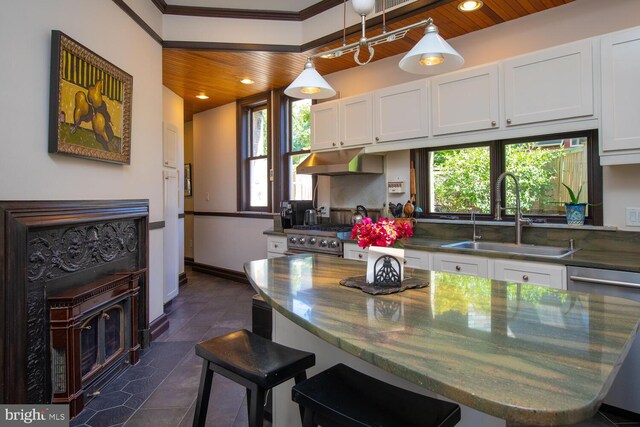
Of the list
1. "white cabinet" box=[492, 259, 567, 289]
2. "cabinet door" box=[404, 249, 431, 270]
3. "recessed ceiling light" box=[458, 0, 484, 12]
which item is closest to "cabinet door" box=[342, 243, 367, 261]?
"cabinet door" box=[404, 249, 431, 270]

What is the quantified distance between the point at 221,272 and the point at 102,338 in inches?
131

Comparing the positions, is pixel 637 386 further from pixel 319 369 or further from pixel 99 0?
pixel 99 0

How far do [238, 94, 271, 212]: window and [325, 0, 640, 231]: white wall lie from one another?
7.07 feet

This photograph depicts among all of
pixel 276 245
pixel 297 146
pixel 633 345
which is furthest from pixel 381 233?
pixel 297 146

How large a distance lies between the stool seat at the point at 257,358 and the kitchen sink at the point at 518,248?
174 cm

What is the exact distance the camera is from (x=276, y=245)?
4.23m

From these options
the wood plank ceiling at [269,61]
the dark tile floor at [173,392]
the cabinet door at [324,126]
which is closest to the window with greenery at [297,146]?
the wood plank ceiling at [269,61]

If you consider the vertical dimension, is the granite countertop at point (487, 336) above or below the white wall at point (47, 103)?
below

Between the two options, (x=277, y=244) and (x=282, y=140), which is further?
(x=282, y=140)

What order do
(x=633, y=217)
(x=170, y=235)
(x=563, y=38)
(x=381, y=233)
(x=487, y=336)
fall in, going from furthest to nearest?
(x=170, y=235) → (x=563, y=38) → (x=633, y=217) → (x=381, y=233) → (x=487, y=336)

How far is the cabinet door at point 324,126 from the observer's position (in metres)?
3.92

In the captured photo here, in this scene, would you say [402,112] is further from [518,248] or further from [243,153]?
[243,153]

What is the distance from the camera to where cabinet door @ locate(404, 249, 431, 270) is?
2.83 meters

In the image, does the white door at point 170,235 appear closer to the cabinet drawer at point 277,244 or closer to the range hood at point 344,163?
the cabinet drawer at point 277,244
